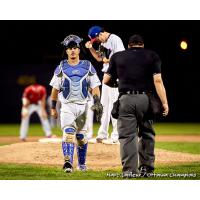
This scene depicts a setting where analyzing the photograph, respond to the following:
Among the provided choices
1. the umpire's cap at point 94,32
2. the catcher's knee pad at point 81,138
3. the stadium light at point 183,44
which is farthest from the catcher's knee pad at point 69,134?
the stadium light at point 183,44

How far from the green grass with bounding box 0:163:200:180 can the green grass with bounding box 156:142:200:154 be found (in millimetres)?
2892

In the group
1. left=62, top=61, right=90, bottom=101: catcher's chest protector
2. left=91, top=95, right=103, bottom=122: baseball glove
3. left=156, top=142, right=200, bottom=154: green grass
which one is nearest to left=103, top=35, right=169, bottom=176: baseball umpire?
left=62, top=61, right=90, bottom=101: catcher's chest protector

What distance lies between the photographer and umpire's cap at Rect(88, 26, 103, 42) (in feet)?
31.5

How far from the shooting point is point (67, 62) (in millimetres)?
7965

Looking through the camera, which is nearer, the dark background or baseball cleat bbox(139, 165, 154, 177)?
baseball cleat bbox(139, 165, 154, 177)

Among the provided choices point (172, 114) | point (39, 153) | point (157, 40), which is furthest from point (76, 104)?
point (172, 114)

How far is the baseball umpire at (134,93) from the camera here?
7121 mm

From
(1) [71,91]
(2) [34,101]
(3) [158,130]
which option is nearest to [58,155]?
(1) [71,91]

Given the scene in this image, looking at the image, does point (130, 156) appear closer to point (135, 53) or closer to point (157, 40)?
point (135, 53)

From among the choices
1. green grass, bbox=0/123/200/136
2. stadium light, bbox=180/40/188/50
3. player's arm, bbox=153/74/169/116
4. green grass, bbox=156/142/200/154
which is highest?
stadium light, bbox=180/40/188/50

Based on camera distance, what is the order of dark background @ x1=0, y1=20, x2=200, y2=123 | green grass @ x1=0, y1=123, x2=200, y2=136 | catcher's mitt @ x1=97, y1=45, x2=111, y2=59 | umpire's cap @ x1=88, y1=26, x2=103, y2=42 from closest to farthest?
umpire's cap @ x1=88, y1=26, x2=103, y2=42, catcher's mitt @ x1=97, y1=45, x2=111, y2=59, dark background @ x1=0, y1=20, x2=200, y2=123, green grass @ x1=0, y1=123, x2=200, y2=136

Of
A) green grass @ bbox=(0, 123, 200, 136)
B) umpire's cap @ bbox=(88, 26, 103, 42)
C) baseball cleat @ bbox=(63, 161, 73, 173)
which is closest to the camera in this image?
baseball cleat @ bbox=(63, 161, 73, 173)

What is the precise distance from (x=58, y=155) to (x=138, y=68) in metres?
2.99

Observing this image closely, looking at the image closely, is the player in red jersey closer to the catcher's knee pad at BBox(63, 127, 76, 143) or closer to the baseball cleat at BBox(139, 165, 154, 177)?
the catcher's knee pad at BBox(63, 127, 76, 143)
